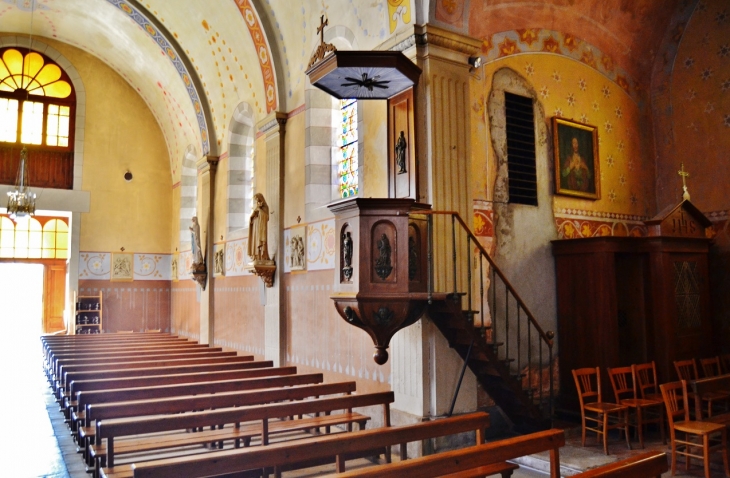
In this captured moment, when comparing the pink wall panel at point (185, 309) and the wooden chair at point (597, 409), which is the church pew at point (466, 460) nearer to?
the wooden chair at point (597, 409)

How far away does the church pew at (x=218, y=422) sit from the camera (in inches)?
160

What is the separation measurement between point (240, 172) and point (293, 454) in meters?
8.83

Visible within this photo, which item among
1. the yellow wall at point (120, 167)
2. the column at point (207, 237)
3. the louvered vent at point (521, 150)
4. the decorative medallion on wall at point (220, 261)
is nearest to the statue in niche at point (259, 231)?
the decorative medallion on wall at point (220, 261)

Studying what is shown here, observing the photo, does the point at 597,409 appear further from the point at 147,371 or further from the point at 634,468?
the point at 147,371

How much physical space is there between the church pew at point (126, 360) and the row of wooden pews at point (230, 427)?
18mm

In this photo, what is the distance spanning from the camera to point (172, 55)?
12070 millimetres

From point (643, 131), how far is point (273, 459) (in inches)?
295

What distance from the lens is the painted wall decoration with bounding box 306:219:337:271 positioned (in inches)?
308

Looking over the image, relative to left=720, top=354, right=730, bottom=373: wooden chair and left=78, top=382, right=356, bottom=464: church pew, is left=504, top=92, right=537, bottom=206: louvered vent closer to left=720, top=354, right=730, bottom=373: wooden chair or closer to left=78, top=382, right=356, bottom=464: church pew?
left=720, top=354, right=730, bottom=373: wooden chair

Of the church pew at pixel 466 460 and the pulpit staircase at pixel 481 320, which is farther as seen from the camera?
the pulpit staircase at pixel 481 320

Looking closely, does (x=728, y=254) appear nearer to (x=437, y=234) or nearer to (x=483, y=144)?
(x=483, y=144)

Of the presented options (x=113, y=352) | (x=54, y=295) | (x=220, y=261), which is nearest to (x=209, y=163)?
(x=220, y=261)

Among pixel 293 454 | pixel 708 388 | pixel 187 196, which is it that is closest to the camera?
pixel 293 454

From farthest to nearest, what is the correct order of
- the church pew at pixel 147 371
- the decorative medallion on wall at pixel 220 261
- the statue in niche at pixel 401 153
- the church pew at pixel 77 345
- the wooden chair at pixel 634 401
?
the decorative medallion on wall at pixel 220 261 → the church pew at pixel 77 345 → the church pew at pixel 147 371 → the statue in niche at pixel 401 153 → the wooden chair at pixel 634 401
